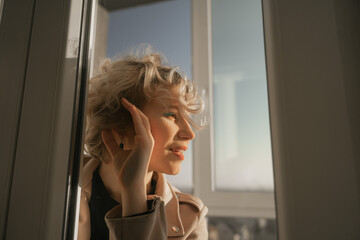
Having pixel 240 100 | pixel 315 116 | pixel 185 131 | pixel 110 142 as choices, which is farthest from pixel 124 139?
pixel 315 116

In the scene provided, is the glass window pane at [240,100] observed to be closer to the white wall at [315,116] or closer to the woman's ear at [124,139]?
the white wall at [315,116]

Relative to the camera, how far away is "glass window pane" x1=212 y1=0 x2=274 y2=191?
0.51 metres

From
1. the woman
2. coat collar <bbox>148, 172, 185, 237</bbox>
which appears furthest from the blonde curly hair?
coat collar <bbox>148, 172, 185, 237</bbox>

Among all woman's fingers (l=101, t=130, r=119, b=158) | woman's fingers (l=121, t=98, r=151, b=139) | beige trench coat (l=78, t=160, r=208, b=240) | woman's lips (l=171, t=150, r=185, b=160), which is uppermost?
woman's fingers (l=121, t=98, r=151, b=139)

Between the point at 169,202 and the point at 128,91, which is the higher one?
the point at 128,91

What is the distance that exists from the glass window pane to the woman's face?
0.08 metres

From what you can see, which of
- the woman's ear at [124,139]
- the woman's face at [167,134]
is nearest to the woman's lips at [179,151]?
the woman's face at [167,134]

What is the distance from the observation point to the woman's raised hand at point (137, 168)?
0.58 metres

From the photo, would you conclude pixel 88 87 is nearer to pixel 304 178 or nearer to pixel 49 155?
pixel 49 155

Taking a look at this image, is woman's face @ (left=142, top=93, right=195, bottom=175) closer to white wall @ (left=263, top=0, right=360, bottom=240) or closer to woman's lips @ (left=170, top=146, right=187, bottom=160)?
woman's lips @ (left=170, top=146, right=187, bottom=160)

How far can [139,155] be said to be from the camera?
0.58 meters

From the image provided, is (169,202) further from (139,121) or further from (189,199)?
(139,121)

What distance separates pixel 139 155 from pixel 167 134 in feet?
0.27

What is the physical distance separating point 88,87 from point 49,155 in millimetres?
199
